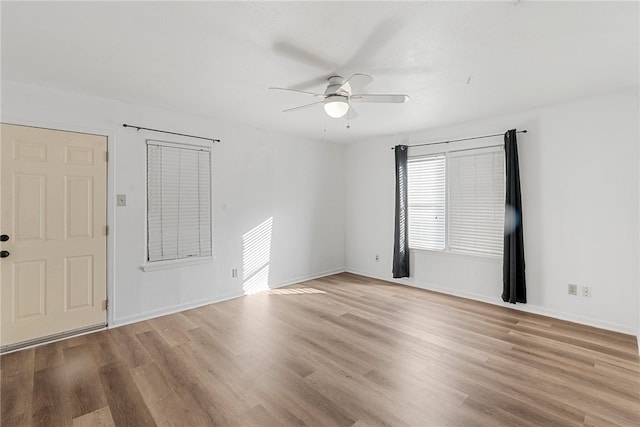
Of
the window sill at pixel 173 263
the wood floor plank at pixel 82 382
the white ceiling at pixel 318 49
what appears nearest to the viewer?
the white ceiling at pixel 318 49

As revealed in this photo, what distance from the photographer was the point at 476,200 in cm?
435

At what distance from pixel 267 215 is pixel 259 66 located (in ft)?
9.01

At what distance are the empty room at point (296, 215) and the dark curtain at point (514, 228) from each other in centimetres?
3

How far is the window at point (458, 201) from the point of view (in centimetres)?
417

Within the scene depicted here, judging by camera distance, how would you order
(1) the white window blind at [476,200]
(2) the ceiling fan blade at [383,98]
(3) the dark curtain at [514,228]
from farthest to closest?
1. (1) the white window blind at [476,200]
2. (3) the dark curtain at [514,228]
3. (2) the ceiling fan blade at [383,98]

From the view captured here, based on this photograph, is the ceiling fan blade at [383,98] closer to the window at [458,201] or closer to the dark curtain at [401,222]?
the window at [458,201]

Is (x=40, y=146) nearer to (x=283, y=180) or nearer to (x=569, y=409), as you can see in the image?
(x=283, y=180)

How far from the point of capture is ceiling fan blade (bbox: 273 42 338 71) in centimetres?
222

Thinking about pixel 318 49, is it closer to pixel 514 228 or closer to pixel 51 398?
pixel 51 398

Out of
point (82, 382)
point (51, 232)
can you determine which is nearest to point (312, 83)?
point (51, 232)

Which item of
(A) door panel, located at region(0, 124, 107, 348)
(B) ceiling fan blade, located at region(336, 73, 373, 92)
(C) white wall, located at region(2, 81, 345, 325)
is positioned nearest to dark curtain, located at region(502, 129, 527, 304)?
(B) ceiling fan blade, located at region(336, 73, 373, 92)

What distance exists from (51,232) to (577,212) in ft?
19.1

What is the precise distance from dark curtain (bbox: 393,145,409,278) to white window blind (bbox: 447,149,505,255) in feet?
2.42

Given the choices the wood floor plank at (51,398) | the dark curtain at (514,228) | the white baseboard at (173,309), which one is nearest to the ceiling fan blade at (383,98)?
the dark curtain at (514,228)
